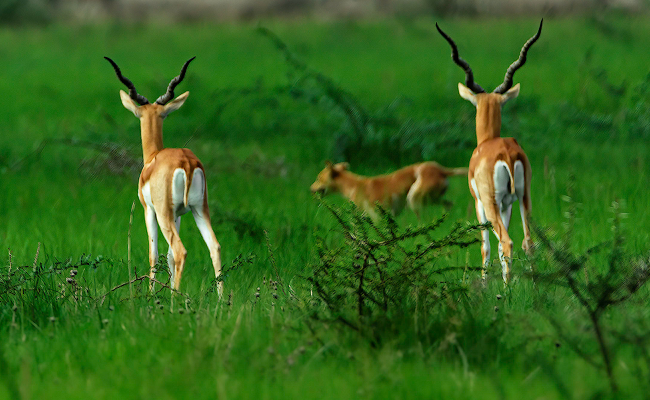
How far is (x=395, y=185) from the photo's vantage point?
10031 mm

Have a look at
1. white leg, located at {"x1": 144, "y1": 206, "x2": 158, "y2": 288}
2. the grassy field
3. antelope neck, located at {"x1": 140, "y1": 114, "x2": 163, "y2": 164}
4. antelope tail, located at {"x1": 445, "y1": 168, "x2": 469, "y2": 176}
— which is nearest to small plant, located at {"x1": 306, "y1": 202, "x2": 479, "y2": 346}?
the grassy field

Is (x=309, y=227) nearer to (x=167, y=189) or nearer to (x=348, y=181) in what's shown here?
(x=167, y=189)

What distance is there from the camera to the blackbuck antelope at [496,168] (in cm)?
618

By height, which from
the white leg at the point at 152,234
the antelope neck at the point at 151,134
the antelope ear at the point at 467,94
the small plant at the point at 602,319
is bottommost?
the small plant at the point at 602,319

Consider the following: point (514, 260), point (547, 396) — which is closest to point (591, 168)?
point (514, 260)

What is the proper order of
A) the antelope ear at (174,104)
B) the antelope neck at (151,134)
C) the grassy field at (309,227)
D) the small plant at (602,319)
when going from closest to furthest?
the small plant at (602,319) → the grassy field at (309,227) → the antelope ear at (174,104) → the antelope neck at (151,134)

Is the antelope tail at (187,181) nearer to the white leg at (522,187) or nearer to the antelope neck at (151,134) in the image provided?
the antelope neck at (151,134)

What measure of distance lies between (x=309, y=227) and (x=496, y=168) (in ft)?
7.39

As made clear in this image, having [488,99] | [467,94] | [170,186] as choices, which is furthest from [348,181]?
[170,186]

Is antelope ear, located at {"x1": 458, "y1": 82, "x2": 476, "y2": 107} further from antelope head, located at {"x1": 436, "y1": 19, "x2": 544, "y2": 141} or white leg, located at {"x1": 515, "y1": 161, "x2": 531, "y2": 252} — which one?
white leg, located at {"x1": 515, "y1": 161, "x2": 531, "y2": 252}

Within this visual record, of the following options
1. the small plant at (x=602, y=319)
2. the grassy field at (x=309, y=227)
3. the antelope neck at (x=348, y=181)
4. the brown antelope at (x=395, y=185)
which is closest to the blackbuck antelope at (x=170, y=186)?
the grassy field at (x=309, y=227)

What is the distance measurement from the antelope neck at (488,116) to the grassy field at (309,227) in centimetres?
93

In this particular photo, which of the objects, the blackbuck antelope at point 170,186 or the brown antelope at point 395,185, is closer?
the blackbuck antelope at point 170,186

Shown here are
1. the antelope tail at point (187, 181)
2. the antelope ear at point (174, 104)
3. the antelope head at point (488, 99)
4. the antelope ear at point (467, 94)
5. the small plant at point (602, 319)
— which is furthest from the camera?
the antelope ear at point (467, 94)
